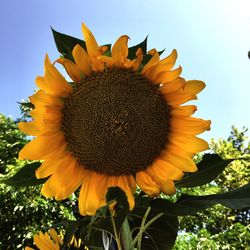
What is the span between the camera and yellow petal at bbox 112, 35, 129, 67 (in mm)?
858

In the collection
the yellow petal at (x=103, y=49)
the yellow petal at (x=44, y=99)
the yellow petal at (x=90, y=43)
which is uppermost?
the yellow petal at (x=90, y=43)

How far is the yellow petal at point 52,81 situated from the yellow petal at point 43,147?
93 mm

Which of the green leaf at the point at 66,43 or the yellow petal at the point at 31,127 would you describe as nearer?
the yellow petal at the point at 31,127

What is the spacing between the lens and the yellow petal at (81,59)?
2.87 feet

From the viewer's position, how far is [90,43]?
872mm

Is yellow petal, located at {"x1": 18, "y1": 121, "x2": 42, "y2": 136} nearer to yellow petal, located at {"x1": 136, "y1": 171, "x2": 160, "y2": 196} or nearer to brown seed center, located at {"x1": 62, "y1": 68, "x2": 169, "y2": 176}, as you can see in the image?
brown seed center, located at {"x1": 62, "y1": 68, "x2": 169, "y2": 176}

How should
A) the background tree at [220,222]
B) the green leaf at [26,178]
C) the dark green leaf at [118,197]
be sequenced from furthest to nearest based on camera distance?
1. the background tree at [220,222]
2. the green leaf at [26,178]
3. the dark green leaf at [118,197]

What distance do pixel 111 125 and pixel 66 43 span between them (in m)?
0.22

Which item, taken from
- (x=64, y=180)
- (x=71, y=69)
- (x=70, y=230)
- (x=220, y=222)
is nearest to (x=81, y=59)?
(x=71, y=69)

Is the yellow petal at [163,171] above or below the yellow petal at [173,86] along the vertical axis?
below

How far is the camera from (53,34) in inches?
38.2

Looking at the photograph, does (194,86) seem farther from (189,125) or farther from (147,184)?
(147,184)

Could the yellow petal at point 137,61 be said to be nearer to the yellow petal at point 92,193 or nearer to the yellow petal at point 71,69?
the yellow petal at point 71,69

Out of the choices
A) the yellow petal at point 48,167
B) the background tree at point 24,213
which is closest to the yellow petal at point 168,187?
the yellow petal at point 48,167
